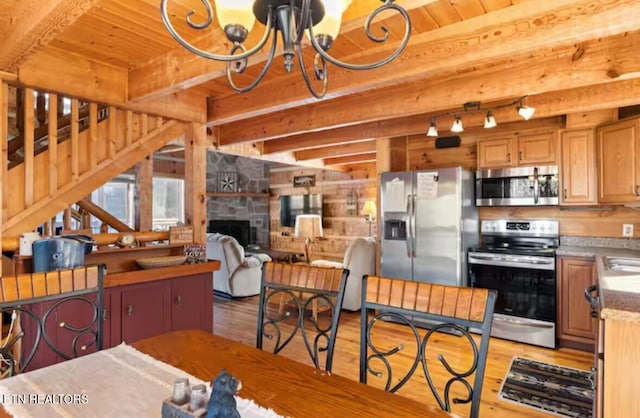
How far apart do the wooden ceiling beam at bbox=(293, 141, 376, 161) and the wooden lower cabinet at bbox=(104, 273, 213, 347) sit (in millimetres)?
3300

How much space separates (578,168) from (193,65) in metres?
3.57

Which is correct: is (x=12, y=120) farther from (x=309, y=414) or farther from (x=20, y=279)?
(x=309, y=414)

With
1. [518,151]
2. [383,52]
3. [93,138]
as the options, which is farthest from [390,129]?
[93,138]

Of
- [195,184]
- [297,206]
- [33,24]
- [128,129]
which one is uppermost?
[33,24]

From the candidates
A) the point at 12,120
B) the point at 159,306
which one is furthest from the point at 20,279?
the point at 12,120

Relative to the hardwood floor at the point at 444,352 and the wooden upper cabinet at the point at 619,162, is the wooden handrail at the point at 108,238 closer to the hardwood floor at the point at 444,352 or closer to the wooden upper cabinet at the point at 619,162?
the hardwood floor at the point at 444,352

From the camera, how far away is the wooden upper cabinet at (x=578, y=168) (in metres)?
3.55

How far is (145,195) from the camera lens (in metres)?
3.73

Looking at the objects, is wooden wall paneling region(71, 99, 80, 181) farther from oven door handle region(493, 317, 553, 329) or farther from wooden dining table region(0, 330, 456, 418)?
oven door handle region(493, 317, 553, 329)

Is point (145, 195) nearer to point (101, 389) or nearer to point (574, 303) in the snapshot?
point (101, 389)

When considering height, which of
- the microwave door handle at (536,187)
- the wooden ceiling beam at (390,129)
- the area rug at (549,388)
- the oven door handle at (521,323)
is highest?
the wooden ceiling beam at (390,129)

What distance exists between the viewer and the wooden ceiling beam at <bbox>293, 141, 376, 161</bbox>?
557 centimetres

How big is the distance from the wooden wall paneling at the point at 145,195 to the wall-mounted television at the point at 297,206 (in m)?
4.58

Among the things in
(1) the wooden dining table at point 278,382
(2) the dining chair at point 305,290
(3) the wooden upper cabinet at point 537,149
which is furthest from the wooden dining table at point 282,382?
(3) the wooden upper cabinet at point 537,149
